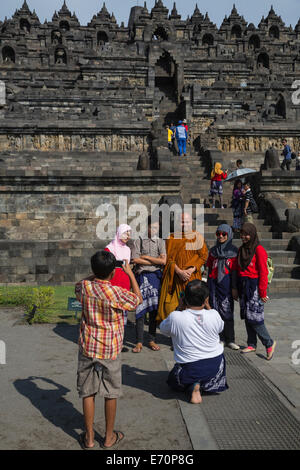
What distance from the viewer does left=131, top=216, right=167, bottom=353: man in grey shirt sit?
5570mm

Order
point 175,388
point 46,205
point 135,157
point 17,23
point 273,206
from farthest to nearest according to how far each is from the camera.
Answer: point 17,23, point 135,157, point 46,205, point 273,206, point 175,388

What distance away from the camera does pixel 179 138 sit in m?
17.6

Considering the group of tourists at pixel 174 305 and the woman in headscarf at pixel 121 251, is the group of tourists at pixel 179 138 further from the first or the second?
the woman in headscarf at pixel 121 251

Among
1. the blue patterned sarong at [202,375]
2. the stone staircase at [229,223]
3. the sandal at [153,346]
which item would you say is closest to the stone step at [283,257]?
the stone staircase at [229,223]

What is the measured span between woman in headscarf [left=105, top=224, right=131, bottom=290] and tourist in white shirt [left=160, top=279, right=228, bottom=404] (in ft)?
4.05

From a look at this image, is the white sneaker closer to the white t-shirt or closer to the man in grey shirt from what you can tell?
the man in grey shirt

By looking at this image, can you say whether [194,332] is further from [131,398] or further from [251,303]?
[251,303]

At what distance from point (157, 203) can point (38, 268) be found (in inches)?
192

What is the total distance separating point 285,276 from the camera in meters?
10.1

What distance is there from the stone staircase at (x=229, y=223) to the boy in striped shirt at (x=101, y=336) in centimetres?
704

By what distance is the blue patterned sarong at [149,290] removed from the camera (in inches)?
220

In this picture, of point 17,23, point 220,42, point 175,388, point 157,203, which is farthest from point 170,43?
point 175,388
